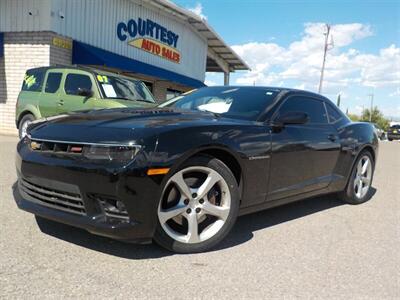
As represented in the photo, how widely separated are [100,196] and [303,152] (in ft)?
7.40

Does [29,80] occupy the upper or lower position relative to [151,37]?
lower

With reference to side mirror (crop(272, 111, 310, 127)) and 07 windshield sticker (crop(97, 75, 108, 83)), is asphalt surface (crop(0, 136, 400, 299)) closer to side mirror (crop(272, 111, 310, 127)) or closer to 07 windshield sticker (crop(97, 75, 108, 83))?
side mirror (crop(272, 111, 310, 127))

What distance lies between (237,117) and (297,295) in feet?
6.02

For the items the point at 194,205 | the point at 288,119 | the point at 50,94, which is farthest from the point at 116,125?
the point at 50,94

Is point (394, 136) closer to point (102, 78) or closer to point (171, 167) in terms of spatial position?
point (102, 78)

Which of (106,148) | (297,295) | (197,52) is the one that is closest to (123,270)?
(106,148)

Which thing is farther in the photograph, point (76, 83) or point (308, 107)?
point (76, 83)

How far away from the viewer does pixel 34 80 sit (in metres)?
10.2

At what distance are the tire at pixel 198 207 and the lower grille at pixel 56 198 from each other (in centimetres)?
59

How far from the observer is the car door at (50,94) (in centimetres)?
949

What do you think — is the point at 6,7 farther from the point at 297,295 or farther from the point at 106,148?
the point at 297,295

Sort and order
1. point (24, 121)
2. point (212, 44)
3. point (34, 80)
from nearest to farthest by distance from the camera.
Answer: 1. point (24, 121)
2. point (34, 80)
3. point (212, 44)

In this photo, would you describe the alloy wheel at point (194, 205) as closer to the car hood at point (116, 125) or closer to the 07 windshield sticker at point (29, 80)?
the car hood at point (116, 125)

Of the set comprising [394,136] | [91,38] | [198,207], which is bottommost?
[394,136]
